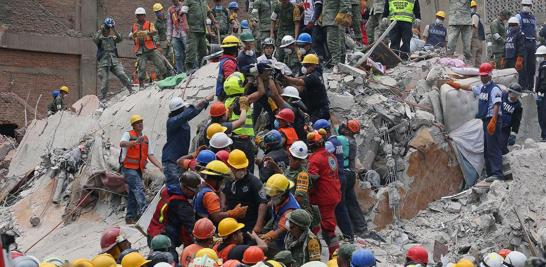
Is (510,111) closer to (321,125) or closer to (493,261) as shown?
(321,125)

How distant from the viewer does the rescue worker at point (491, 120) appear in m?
14.5

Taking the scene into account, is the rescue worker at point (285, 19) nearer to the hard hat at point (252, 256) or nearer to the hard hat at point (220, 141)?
the hard hat at point (220, 141)

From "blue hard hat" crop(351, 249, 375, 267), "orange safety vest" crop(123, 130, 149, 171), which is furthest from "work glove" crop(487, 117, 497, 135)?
"blue hard hat" crop(351, 249, 375, 267)

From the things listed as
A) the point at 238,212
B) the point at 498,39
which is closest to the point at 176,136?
the point at 238,212

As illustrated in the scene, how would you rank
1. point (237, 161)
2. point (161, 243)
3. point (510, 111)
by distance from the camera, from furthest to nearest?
point (510, 111) → point (237, 161) → point (161, 243)

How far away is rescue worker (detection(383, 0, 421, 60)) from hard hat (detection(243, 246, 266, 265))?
28.7 ft

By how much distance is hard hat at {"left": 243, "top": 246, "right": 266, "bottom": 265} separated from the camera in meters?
9.59

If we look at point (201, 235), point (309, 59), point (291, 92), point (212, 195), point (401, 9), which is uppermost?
point (401, 9)

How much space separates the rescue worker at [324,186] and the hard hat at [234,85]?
175 cm

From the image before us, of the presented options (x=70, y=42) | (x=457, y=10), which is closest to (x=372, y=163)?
(x=457, y=10)

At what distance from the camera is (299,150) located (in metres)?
11.8

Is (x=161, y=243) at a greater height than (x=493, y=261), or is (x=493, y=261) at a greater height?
(x=161, y=243)

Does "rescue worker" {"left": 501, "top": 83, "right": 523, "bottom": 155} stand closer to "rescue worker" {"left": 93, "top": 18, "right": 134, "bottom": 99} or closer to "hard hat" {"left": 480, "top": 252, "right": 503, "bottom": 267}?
"hard hat" {"left": 480, "top": 252, "right": 503, "bottom": 267}

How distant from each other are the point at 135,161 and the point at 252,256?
5.16 metres
